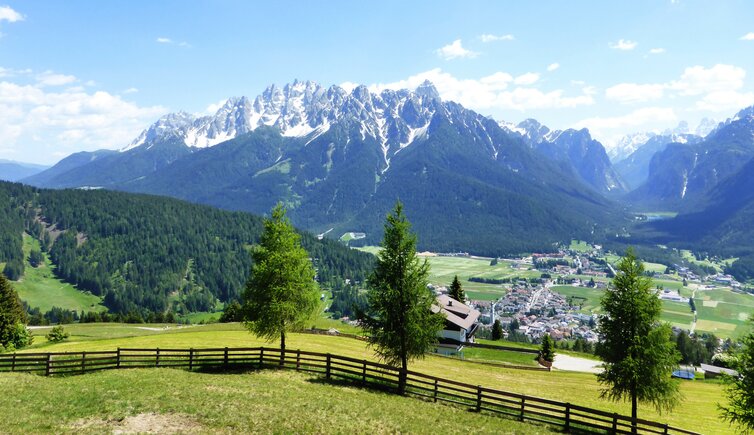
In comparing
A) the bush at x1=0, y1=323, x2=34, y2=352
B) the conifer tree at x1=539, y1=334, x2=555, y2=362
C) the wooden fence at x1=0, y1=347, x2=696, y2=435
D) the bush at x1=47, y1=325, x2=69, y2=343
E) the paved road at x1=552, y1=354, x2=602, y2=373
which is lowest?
the paved road at x1=552, y1=354, x2=602, y2=373

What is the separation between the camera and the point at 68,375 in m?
36.9

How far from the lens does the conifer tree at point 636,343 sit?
33531 mm

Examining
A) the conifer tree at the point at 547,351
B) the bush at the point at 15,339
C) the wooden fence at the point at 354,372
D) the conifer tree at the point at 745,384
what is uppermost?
the conifer tree at the point at 745,384

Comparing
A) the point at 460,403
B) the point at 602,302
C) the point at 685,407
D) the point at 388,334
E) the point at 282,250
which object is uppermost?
the point at 282,250

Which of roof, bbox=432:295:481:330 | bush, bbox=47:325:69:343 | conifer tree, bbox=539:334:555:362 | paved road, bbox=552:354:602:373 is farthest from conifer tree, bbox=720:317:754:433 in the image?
bush, bbox=47:325:69:343

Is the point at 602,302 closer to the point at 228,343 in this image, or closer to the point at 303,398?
the point at 303,398

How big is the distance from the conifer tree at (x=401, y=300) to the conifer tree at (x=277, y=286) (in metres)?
8.63

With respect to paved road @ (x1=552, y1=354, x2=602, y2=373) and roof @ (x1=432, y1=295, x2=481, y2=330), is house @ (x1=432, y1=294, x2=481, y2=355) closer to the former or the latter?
roof @ (x1=432, y1=295, x2=481, y2=330)

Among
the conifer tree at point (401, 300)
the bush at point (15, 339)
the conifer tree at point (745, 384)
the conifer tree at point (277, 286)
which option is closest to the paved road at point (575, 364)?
the conifer tree at point (745, 384)

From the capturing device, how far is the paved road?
75162 mm

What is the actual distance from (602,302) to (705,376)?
71622mm

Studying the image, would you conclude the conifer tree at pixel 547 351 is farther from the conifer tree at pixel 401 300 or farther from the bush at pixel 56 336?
the bush at pixel 56 336

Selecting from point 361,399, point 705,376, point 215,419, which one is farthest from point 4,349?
point 705,376

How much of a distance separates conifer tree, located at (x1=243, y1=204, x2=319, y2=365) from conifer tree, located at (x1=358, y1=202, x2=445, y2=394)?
28.3 ft
